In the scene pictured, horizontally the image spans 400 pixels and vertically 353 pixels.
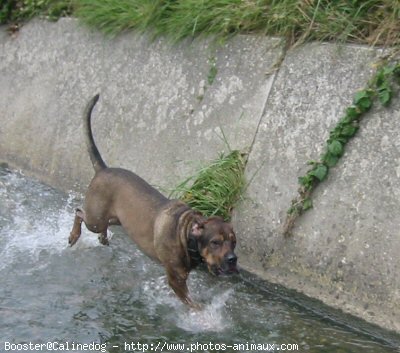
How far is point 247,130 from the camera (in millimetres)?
6371

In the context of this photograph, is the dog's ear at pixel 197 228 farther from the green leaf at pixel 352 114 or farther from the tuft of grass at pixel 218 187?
the green leaf at pixel 352 114

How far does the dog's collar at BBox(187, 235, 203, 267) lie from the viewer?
16.7 feet

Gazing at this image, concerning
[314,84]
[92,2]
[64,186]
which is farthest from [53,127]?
[314,84]

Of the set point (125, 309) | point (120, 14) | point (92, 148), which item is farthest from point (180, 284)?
point (120, 14)

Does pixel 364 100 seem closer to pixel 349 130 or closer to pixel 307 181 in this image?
pixel 349 130

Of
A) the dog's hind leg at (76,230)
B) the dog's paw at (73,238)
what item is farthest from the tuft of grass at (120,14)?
the dog's paw at (73,238)

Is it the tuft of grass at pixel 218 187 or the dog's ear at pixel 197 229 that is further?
the tuft of grass at pixel 218 187

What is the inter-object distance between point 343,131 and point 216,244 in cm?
132

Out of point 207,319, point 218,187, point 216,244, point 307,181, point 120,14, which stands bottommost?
point 207,319

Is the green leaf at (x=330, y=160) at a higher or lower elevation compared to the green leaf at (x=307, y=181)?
higher

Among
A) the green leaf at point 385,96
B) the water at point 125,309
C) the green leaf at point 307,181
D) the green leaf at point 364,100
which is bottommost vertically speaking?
the water at point 125,309

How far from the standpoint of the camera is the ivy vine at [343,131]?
215 inches

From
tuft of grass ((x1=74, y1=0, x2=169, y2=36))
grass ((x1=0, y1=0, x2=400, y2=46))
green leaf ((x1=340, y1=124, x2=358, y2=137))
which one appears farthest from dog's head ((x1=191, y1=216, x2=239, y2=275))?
tuft of grass ((x1=74, y1=0, x2=169, y2=36))

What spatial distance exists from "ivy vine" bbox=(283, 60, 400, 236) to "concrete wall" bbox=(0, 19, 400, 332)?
0.22ft
